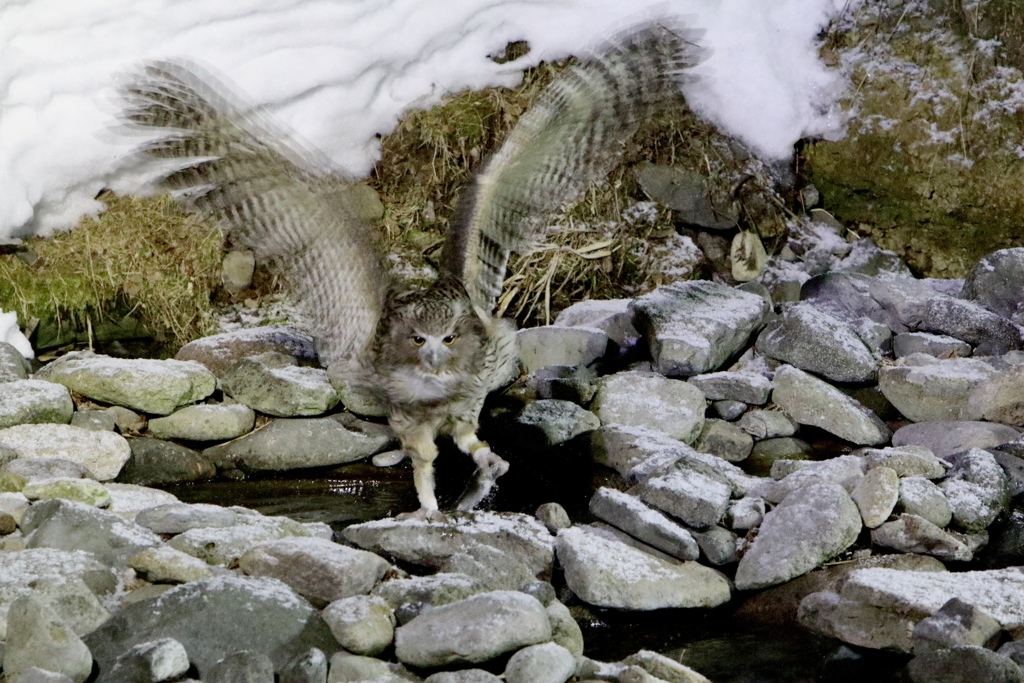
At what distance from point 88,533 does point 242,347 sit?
7.26 ft

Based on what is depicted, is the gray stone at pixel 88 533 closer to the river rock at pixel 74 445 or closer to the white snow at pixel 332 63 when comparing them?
the river rock at pixel 74 445

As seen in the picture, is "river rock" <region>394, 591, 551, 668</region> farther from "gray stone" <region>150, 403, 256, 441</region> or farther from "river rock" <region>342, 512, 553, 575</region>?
"gray stone" <region>150, 403, 256, 441</region>

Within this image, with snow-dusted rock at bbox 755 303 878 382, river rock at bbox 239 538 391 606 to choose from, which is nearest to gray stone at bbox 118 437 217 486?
river rock at bbox 239 538 391 606

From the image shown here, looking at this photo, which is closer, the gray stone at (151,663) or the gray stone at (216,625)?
the gray stone at (151,663)

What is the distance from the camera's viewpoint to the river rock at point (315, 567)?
3.11m

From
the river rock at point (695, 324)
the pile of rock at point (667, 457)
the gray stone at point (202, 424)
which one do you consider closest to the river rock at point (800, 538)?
the pile of rock at point (667, 457)

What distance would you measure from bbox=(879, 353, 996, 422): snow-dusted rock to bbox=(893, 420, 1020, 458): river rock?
160mm

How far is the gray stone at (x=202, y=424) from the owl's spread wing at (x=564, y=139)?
169cm

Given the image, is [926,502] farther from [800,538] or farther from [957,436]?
→ [957,436]

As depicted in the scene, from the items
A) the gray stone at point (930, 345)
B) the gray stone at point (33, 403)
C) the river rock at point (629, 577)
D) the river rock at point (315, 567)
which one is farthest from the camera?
the gray stone at point (930, 345)

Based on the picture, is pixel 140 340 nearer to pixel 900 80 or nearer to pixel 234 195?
pixel 234 195

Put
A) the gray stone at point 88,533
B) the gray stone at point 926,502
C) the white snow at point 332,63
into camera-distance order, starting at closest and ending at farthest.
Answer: the gray stone at point 88,533 → the gray stone at point 926,502 → the white snow at point 332,63

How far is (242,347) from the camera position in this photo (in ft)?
17.7

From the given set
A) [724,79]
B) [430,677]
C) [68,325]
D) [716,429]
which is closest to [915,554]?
[716,429]
